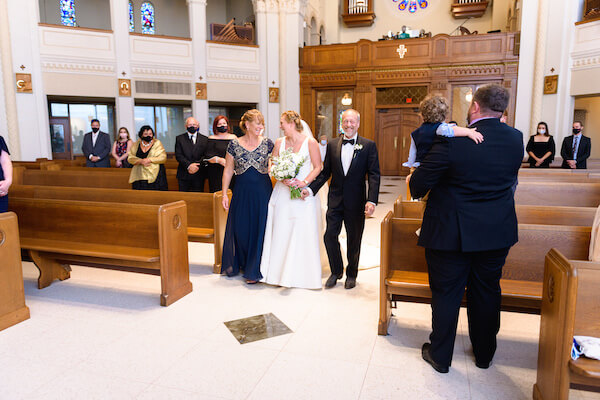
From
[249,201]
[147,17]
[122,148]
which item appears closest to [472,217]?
[249,201]

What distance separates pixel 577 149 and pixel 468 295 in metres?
7.03

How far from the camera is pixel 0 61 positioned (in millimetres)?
10359

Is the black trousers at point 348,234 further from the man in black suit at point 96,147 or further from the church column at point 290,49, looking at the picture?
the church column at point 290,49

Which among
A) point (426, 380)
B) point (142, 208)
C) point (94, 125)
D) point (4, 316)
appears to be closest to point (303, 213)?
point (142, 208)

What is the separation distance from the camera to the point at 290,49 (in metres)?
13.4

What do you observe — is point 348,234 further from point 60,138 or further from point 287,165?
point 60,138

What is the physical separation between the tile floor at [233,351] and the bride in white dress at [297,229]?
15 cm

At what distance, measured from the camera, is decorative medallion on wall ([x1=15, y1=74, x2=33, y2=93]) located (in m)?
10.6

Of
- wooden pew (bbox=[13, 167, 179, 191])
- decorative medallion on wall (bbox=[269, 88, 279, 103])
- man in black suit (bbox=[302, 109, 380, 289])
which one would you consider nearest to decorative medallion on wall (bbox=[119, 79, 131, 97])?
decorative medallion on wall (bbox=[269, 88, 279, 103])

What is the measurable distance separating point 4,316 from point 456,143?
3270 mm

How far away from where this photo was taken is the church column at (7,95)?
33.8ft

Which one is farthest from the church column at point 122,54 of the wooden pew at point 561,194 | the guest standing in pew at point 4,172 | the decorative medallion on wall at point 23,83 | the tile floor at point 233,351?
the wooden pew at point 561,194

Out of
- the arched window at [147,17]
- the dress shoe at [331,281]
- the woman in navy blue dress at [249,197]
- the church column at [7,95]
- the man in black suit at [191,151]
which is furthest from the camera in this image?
the arched window at [147,17]

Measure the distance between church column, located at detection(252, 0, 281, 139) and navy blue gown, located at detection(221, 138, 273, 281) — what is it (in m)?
9.30
